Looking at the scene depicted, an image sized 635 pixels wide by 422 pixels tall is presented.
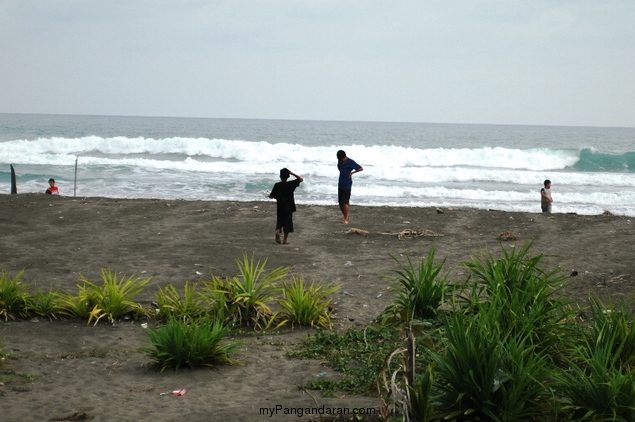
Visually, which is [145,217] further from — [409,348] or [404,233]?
[409,348]

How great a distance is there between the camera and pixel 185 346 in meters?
6.12

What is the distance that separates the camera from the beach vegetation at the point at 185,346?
610cm

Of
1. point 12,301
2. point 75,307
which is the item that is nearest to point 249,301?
point 75,307

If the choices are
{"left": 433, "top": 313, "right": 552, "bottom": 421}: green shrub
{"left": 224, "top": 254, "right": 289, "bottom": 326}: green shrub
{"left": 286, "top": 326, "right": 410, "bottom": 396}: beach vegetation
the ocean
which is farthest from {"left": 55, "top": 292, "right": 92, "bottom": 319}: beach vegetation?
the ocean

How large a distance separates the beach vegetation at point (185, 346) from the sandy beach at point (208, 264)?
124 millimetres

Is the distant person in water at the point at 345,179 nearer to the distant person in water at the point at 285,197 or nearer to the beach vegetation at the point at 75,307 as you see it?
the distant person in water at the point at 285,197

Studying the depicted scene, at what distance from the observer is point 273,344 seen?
6.97 meters

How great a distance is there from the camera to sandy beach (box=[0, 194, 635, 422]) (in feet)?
18.1

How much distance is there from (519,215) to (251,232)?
581 centimetres

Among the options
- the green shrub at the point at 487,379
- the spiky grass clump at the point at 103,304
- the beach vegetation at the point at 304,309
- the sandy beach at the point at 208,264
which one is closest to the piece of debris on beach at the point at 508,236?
the sandy beach at the point at 208,264

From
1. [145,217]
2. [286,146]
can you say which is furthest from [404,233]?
[286,146]

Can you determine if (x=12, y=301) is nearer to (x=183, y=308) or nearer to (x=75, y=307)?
(x=75, y=307)

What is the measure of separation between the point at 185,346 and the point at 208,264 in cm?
469

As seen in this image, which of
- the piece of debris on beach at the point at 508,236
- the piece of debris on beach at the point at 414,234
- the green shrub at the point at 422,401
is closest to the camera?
the green shrub at the point at 422,401
